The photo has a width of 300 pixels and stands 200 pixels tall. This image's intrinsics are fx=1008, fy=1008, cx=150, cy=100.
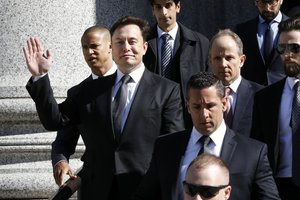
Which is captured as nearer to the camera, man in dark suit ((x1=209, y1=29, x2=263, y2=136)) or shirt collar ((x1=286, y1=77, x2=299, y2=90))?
shirt collar ((x1=286, y1=77, x2=299, y2=90))

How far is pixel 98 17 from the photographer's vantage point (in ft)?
29.4

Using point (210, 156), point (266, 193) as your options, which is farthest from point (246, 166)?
point (210, 156)

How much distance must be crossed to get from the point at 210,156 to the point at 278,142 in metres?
1.36

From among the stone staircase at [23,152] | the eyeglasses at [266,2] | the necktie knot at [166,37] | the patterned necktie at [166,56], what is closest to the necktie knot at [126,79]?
the patterned necktie at [166,56]

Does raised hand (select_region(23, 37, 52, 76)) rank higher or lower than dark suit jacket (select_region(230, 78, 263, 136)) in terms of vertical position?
higher

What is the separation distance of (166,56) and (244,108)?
123 cm

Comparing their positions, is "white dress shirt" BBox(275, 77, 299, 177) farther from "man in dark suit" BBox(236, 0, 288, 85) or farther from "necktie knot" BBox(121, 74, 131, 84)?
"man in dark suit" BBox(236, 0, 288, 85)

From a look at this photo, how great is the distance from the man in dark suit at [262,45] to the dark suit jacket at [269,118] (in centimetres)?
117

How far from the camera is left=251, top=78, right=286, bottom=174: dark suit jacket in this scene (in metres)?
6.27

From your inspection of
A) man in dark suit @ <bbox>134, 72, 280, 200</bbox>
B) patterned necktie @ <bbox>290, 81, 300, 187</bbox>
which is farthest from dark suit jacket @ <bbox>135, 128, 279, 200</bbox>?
patterned necktie @ <bbox>290, 81, 300, 187</bbox>

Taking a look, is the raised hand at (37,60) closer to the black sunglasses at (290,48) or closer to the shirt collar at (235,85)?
the shirt collar at (235,85)

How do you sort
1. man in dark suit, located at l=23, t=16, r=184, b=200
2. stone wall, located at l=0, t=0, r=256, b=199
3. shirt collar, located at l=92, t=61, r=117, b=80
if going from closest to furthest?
1. man in dark suit, located at l=23, t=16, r=184, b=200
2. shirt collar, located at l=92, t=61, r=117, b=80
3. stone wall, located at l=0, t=0, r=256, b=199

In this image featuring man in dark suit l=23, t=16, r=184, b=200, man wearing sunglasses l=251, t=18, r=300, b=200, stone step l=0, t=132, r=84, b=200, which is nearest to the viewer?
man wearing sunglasses l=251, t=18, r=300, b=200

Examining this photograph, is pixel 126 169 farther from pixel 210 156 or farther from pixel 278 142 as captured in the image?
pixel 210 156
